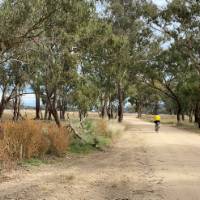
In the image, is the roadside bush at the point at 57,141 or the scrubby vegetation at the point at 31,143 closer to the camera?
the scrubby vegetation at the point at 31,143

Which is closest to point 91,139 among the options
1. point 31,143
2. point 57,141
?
point 57,141

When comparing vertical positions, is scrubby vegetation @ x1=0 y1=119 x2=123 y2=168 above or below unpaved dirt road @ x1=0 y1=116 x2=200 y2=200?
above

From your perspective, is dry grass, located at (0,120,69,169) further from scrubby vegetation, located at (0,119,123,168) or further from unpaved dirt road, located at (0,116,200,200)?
unpaved dirt road, located at (0,116,200,200)

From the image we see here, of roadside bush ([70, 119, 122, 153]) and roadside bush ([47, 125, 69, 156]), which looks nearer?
roadside bush ([47, 125, 69, 156])

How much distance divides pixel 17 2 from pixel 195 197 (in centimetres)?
884

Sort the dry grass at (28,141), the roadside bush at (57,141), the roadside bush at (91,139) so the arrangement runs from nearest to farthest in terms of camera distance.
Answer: the dry grass at (28,141), the roadside bush at (57,141), the roadside bush at (91,139)

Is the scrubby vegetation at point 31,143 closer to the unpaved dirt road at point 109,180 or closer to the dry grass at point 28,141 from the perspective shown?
the dry grass at point 28,141

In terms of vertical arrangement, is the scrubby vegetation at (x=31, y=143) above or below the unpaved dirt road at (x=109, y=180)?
above

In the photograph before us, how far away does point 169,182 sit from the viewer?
12.9 m

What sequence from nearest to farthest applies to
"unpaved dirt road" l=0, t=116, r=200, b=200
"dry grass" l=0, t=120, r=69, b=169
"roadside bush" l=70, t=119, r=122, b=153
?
"unpaved dirt road" l=0, t=116, r=200, b=200
"dry grass" l=0, t=120, r=69, b=169
"roadside bush" l=70, t=119, r=122, b=153

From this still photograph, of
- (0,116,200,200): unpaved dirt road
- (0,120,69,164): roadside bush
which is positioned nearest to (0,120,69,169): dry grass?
(0,120,69,164): roadside bush

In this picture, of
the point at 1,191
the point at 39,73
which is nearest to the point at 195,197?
the point at 1,191

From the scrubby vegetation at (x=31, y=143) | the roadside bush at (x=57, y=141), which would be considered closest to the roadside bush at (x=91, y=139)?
the scrubby vegetation at (x=31, y=143)

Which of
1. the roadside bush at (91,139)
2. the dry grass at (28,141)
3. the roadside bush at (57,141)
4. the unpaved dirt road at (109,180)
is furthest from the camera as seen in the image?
the roadside bush at (91,139)
